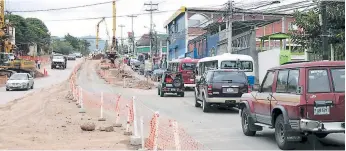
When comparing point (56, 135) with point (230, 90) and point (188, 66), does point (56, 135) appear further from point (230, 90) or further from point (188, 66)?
point (188, 66)

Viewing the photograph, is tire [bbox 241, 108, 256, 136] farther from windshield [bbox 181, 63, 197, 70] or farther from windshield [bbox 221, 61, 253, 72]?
windshield [bbox 181, 63, 197, 70]

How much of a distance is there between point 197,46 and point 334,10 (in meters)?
42.2

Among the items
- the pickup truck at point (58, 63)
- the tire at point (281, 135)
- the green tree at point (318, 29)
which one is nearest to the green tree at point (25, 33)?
the pickup truck at point (58, 63)

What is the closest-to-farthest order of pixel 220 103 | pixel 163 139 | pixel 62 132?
pixel 163 139
pixel 62 132
pixel 220 103

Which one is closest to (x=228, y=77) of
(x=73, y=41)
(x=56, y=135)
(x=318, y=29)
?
(x=318, y=29)

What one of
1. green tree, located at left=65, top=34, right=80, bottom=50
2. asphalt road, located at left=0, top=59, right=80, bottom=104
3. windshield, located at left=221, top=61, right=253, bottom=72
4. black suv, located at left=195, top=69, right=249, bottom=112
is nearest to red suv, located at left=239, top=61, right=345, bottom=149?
black suv, located at left=195, top=69, right=249, bottom=112

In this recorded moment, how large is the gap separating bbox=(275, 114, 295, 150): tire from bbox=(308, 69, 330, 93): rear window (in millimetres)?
1007

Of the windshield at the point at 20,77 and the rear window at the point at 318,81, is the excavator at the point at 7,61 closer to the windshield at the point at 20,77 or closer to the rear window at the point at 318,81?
the windshield at the point at 20,77

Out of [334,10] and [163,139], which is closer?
[163,139]

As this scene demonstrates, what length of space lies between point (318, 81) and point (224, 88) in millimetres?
9746

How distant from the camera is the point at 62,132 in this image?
1292cm

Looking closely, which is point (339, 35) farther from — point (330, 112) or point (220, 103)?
point (330, 112)

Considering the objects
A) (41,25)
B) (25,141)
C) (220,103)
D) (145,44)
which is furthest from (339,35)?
(145,44)

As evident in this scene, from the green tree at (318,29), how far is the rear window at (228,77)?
5.33 metres
